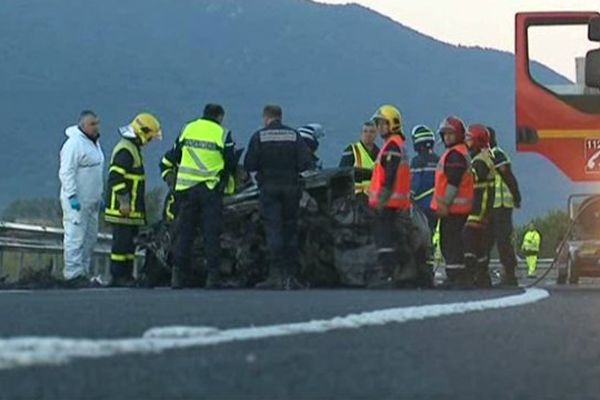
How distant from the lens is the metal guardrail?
1673cm

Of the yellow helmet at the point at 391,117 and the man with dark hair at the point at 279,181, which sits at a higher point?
the yellow helmet at the point at 391,117

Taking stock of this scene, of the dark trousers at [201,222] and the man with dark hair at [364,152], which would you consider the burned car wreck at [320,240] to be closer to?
the dark trousers at [201,222]

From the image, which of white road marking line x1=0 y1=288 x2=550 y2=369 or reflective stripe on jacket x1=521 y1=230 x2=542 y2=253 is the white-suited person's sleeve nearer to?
white road marking line x1=0 y1=288 x2=550 y2=369

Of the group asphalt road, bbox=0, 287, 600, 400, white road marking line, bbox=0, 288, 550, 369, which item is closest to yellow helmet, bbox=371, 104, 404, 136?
asphalt road, bbox=0, 287, 600, 400

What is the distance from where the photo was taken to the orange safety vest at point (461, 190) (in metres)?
13.8

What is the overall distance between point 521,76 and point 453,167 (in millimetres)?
2055

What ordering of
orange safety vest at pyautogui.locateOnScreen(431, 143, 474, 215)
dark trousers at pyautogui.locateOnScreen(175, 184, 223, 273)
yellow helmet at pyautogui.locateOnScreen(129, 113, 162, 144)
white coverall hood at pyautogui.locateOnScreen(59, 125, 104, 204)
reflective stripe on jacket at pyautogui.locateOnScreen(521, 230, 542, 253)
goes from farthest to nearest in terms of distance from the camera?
reflective stripe on jacket at pyautogui.locateOnScreen(521, 230, 542, 253) < yellow helmet at pyautogui.locateOnScreen(129, 113, 162, 144) < white coverall hood at pyautogui.locateOnScreen(59, 125, 104, 204) < orange safety vest at pyautogui.locateOnScreen(431, 143, 474, 215) < dark trousers at pyautogui.locateOnScreen(175, 184, 223, 273)

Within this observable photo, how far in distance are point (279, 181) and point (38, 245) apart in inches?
202

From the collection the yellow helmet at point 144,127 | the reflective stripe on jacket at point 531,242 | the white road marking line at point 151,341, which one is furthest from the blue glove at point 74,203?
the reflective stripe on jacket at point 531,242

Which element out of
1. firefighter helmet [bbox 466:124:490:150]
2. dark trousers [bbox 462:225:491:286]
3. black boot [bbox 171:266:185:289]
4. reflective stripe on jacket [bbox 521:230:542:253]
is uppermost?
firefighter helmet [bbox 466:124:490:150]

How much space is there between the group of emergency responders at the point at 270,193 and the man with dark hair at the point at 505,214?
18 centimetres

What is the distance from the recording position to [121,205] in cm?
1451

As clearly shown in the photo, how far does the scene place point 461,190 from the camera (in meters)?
13.8

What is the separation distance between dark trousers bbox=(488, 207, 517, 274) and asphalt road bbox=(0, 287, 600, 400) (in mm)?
8288
